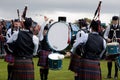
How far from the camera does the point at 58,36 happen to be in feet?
33.2

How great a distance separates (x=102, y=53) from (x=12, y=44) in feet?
5.32

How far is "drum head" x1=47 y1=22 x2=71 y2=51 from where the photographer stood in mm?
9812

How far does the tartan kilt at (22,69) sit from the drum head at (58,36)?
5.80 ft

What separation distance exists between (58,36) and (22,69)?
2246 millimetres

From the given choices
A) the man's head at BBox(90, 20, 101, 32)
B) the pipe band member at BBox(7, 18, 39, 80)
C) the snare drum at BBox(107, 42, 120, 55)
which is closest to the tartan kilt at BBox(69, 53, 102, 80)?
the man's head at BBox(90, 20, 101, 32)

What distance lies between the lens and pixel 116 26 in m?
11.7

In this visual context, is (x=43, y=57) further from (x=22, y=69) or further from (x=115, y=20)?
(x=22, y=69)

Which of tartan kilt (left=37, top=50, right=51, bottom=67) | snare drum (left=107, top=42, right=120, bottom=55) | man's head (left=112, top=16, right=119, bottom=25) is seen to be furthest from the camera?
man's head (left=112, top=16, right=119, bottom=25)

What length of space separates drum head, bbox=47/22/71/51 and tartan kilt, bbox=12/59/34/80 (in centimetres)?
177

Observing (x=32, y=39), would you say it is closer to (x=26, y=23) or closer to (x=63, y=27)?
(x=26, y=23)

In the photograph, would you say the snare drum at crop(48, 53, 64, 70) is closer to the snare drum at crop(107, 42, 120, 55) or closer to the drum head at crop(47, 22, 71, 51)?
the drum head at crop(47, 22, 71, 51)

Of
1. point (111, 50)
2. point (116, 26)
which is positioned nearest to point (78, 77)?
point (111, 50)

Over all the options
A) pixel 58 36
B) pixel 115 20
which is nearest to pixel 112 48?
pixel 58 36

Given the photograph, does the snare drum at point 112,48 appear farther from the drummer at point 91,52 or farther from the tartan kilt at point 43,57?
the tartan kilt at point 43,57
